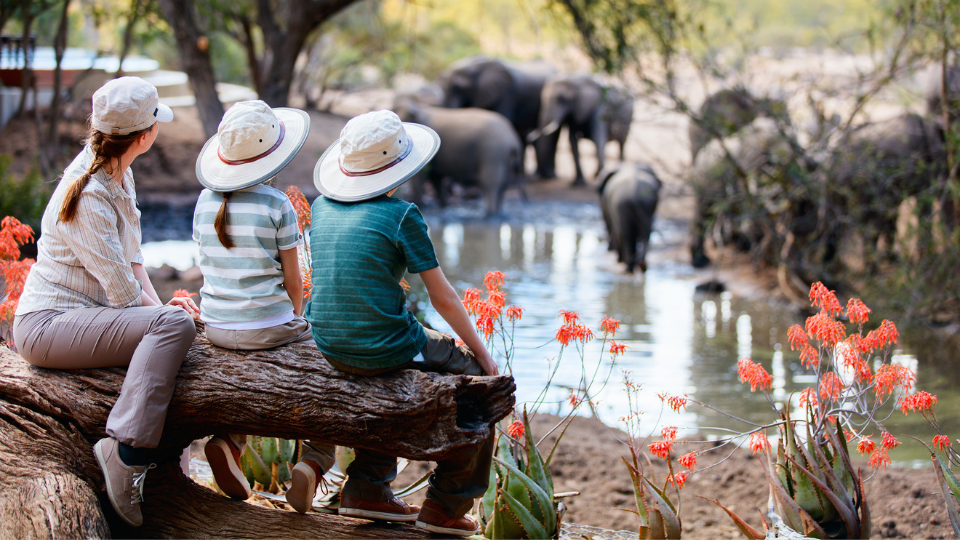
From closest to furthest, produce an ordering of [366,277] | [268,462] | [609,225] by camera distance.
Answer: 1. [366,277]
2. [268,462]
3. [609,225]

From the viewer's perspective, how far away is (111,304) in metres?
3.10

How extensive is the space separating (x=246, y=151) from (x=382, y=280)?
0.70 m

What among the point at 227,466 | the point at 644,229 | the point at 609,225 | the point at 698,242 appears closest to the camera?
the point at 227,466

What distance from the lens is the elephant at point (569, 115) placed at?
18.3 meters

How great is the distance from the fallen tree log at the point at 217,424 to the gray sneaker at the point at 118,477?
3.1 inches

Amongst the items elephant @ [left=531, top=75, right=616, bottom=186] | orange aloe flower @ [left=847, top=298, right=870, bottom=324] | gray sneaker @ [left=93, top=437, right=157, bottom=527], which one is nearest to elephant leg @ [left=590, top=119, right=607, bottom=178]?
elephant @ [left=531, top=75, right=616, bottom=186]

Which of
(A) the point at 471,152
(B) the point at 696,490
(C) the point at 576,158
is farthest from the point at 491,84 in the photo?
(B) the point at 696,490

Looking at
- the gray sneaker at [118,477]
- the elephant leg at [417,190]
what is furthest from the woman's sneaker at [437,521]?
the elephant leg at [417,190]

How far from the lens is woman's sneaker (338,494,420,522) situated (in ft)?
10.4

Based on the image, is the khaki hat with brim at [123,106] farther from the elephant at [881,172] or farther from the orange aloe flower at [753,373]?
the elephant at [881,172]

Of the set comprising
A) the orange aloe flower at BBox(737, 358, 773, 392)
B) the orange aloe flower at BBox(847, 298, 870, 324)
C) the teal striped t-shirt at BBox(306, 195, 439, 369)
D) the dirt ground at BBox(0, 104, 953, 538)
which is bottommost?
the dirt ground at BBox(0, 104, 953, 538)

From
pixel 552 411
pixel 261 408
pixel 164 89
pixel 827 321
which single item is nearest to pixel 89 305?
pixel 261 408

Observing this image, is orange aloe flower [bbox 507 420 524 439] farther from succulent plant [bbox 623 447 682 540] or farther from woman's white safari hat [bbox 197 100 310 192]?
woman's white safari hat [bbox 197 100 310 192]

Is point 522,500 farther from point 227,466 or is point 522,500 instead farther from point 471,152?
point 471,152
